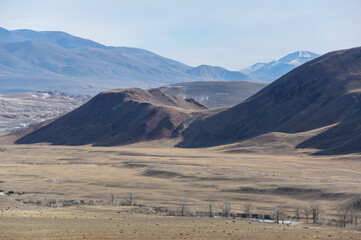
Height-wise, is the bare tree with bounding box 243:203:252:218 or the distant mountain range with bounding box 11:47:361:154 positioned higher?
the distant mountain range with bounding box 11:47:361:154

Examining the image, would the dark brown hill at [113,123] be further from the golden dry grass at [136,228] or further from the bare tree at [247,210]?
the golden dry grass at [136,228]

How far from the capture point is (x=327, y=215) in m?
51.3

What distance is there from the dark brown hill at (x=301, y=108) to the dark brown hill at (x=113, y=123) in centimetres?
1098

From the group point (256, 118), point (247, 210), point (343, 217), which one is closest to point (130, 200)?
point (247, 210)

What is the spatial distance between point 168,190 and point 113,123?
103015 mm

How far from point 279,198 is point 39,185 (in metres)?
30.0

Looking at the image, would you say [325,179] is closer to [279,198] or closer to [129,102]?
[279,198]

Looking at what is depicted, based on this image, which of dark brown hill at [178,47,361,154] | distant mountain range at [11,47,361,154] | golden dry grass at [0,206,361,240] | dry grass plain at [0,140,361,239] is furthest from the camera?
dark brown hill at [178,47,361,154]

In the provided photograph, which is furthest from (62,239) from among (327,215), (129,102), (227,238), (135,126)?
(129,102)

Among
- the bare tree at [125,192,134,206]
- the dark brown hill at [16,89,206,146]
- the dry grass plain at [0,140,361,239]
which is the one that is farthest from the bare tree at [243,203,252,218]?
the dark brown hill at [16,89,206,146]

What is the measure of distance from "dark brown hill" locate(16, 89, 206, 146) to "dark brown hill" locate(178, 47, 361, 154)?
11.0m

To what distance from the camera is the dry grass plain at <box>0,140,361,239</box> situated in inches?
1508

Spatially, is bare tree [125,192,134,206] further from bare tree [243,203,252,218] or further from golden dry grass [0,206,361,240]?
bare tree [243,203,252,218]

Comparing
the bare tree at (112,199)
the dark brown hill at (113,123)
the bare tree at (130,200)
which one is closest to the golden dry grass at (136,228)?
the bare tree at (112,199)
